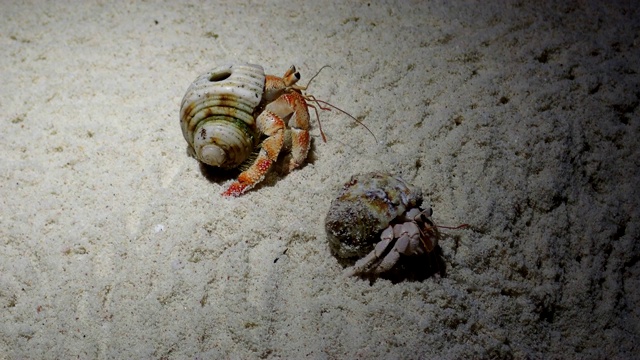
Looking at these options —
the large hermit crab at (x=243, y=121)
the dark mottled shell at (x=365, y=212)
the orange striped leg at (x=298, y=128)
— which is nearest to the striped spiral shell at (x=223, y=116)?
the large hermit crab at (x=243, y=121)

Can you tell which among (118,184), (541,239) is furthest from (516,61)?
(118,184)

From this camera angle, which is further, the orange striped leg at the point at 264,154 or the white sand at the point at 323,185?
the orange striped leg at the point at 264,154

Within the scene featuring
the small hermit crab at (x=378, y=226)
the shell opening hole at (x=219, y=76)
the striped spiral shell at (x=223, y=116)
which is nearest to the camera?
the small hermit crab at (x=378, y=226)

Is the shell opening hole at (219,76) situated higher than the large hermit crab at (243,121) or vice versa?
the shell opening hole at (219,76)

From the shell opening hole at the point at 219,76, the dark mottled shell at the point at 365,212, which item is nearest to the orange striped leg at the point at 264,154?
the shell opening hole at the point at 219,76

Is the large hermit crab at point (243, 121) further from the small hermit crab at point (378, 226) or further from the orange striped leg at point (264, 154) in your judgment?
the small hermit crab at point (378, 226)

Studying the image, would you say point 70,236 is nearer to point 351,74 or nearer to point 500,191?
point 351,74

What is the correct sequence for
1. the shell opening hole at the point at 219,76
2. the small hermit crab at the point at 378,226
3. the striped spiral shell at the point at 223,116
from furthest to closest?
the shell opening hole at the point at 219,76, the striped spiral shell at the point at 223,116, the small hermit crab at the point at 378,226

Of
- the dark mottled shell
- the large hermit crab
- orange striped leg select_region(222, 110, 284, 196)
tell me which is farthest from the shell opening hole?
the dark mottled shell
